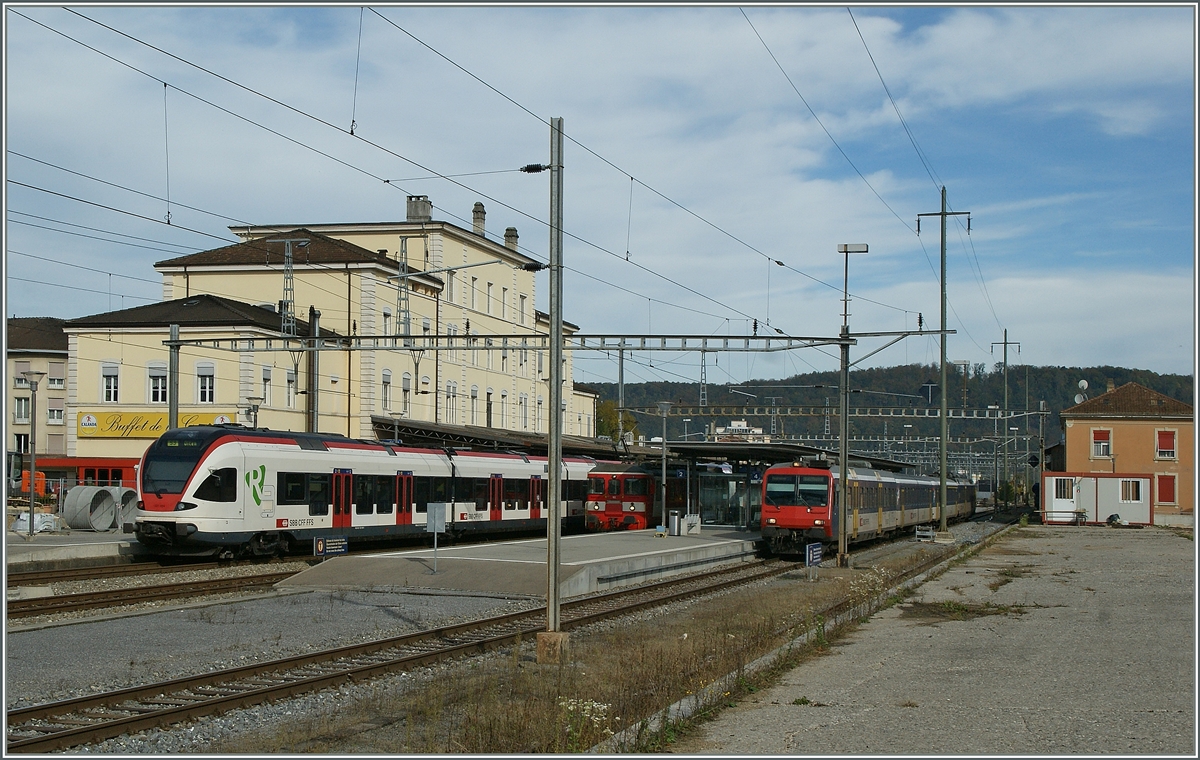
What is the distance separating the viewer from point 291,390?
49969 mm

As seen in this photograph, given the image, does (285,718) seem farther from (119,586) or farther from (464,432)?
(464,432)

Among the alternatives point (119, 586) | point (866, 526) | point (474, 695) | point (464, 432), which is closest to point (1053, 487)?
point (866, 526)

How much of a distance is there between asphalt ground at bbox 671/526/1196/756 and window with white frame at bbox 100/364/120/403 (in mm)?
37696

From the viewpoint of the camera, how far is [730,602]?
20938 mm

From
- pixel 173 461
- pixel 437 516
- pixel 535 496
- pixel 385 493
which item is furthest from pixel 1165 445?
pixel 173 461

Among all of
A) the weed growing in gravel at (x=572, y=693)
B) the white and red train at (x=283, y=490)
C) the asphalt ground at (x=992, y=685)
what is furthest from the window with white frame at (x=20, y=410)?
the asphalt ground at (x=992, y=685)

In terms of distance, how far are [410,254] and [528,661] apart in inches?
1878

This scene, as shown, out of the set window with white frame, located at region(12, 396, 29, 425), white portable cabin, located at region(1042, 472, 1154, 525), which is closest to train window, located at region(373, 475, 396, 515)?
white portable cabin, located at region(1042, 472, 1154, 525)

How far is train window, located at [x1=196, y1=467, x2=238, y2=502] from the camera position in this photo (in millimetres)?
24938

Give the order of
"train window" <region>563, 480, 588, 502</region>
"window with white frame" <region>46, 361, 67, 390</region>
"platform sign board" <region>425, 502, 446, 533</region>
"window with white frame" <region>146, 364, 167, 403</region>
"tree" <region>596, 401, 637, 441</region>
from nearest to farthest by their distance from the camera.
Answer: "platform sign board" <region>425, 502, 446, 533</region> → "train window" <region>563, 480, 588, 502</region> → "window with white frame" <region>146, 364, 167, 403</region> → "window with white frame" <region>46, 361, 67, 390</region> → "tree" <region>596, 401, 637, 441</region>

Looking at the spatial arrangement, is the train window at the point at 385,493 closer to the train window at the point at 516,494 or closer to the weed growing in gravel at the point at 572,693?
the train window at the point at 516,494

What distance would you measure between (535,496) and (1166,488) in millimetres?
40992

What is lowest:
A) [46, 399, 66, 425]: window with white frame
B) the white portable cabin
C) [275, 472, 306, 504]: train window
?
the white portable cabin

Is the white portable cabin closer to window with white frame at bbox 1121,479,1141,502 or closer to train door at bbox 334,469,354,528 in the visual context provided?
window with white frame at bbox 1121,479,1141,502
